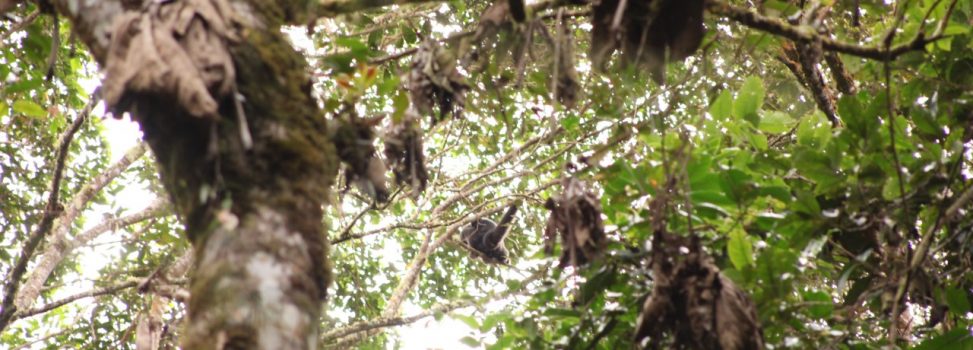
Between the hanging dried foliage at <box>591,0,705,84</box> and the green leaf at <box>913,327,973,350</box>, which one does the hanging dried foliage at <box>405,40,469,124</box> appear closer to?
the hanging dried foliage at <box>591,0,705,84</box>

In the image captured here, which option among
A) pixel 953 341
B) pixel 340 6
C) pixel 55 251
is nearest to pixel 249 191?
pixel 340 6

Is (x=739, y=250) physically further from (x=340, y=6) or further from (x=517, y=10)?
(x=340, y=6)

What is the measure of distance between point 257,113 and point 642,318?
978 millimetres

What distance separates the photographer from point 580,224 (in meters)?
1.86

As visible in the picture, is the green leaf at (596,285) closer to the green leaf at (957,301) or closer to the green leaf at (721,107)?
the green leaf at (721,107)

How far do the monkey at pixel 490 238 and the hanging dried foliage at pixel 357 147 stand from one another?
4419 mm

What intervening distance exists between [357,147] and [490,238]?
590 cm

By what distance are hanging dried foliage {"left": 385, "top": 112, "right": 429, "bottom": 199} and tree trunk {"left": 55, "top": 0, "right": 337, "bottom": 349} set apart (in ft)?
1.26

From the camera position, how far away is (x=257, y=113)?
4.72 ft

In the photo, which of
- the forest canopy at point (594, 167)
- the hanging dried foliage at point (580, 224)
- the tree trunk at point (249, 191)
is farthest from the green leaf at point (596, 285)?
the tree trunk at point (249, 191)

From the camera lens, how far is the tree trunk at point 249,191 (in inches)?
49.0

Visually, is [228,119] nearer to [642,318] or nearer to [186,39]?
[186,39]

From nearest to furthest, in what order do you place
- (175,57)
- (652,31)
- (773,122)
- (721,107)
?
(175,57) < (652,31) < (721,107) < (773,122)

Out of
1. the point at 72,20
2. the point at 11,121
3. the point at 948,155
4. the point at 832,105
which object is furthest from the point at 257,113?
the point at 11,121
